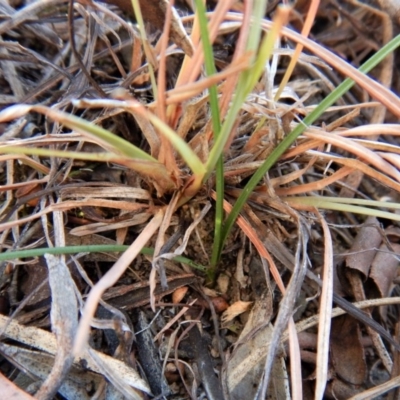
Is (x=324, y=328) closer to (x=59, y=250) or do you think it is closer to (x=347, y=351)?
(x=347, y=351)

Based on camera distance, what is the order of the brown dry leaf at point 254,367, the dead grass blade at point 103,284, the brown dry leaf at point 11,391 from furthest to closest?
the brown dry leaf at point 254,367 < the brown dry leaf at point 11,391 < the dead grass blade at point 103,284

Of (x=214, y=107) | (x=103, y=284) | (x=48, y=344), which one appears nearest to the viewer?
(x=103, y=284)

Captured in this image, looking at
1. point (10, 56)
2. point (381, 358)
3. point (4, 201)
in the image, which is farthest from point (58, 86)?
point (381, 358)

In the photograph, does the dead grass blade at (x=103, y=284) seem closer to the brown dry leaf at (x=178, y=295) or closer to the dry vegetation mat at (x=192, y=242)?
the dry vegetation mat at (x=192, y=242)

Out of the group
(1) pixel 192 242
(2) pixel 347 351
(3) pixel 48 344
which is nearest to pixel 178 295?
(1) pixel 192 242

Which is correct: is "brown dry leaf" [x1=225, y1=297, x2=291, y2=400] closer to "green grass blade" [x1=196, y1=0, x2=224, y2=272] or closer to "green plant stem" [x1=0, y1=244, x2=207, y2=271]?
"green grass blade" [x1=196, y1=0, x2=224, y2=272]

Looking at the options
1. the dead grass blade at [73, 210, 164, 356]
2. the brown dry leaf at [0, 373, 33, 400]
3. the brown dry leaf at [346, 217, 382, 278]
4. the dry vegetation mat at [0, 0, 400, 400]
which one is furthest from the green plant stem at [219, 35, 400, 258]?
the brown dry leaf at [0, 373, 33, 400]

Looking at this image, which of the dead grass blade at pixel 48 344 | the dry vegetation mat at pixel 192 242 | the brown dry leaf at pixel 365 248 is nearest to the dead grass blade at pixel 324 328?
the dry vegetation mat at pixel 192 242

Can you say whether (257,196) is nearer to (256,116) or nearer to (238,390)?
(256,116)
